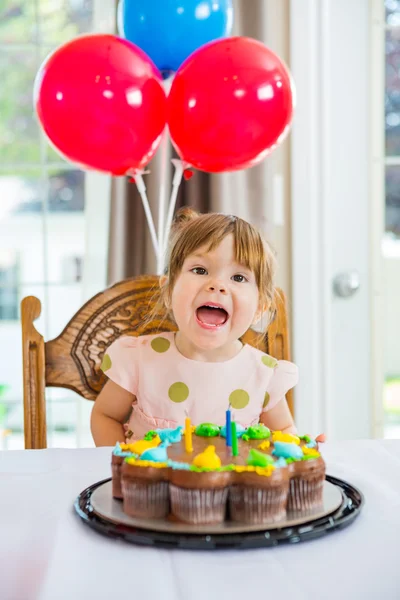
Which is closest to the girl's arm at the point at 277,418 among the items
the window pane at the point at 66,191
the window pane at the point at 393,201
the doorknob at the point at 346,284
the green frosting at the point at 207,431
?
the green frosting at the point at 207,431

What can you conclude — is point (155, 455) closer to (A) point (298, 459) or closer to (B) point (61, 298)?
(A) point (298, 459)

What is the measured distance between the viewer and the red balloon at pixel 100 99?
1.54 meters

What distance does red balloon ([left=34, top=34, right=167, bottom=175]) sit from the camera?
1.54 m

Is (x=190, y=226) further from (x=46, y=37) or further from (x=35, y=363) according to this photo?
(x=46, y=37)

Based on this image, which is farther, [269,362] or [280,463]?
[269,362]

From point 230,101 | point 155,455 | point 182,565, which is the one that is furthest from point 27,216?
point 182,565

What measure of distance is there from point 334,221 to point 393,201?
8.0 inches

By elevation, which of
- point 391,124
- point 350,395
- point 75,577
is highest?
point 391,124

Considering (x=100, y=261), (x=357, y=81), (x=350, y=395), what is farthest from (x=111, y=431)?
(x=357, y=81)

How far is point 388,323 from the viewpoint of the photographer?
93.2 inches

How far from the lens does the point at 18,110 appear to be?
2.43 metres

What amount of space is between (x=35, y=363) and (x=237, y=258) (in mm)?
418

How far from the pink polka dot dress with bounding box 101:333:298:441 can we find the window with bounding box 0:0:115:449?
39.2 inches

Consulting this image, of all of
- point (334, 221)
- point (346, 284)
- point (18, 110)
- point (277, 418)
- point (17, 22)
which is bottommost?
point (277, 418)
